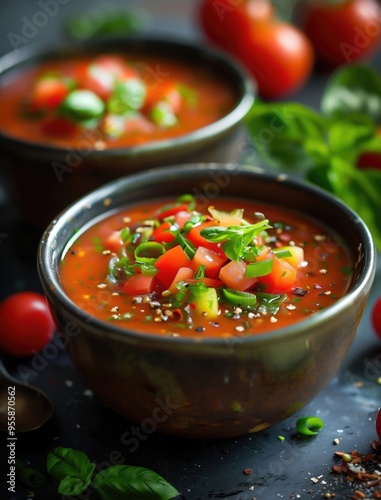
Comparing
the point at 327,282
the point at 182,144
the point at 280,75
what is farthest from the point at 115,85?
the point at 327,282

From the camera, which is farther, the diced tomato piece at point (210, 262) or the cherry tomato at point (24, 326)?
the cherry tomato at point (24, 326)

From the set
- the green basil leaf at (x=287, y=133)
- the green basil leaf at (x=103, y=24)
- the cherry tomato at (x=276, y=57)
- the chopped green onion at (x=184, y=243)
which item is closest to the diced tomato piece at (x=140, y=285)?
the chopped green onion at (x=184, y=243)

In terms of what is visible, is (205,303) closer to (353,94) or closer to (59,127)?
(59,127)

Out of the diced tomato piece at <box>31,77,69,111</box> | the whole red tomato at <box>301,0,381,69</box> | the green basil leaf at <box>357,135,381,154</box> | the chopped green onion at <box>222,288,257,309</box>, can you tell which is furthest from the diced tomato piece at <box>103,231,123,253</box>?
the whole red tomato at <box>301,0,381,69</box>

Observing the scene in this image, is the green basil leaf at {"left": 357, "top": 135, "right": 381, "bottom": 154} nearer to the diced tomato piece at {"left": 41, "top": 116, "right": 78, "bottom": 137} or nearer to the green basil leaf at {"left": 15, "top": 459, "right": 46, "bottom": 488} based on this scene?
the diced tomato piece at {"left": 41, "top": 116, "right": 78, "bottom": 137}

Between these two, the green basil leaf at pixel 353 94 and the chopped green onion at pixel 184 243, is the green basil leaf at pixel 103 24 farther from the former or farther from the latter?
the chopped green onion at pixel 184 243

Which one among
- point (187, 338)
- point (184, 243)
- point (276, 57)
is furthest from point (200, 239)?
point (276, 57)
